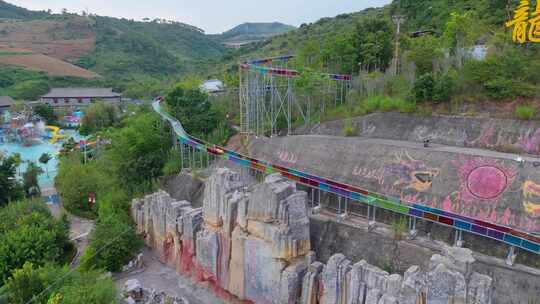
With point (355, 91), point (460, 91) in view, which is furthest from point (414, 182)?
point (355, 91)

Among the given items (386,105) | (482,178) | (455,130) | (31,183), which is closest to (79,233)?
(31,183)

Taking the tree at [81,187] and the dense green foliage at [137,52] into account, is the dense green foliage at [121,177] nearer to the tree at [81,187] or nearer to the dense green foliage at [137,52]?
the tree at [81,187]

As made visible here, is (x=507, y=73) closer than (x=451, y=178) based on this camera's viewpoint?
No

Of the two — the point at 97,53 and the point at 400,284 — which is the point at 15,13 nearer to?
the point at 97,53

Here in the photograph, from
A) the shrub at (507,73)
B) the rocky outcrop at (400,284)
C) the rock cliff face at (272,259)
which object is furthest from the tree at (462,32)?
the rocky outcrop at (400,284)

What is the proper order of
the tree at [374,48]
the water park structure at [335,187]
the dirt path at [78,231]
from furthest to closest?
the tree at [374,48]
the dirt path at [78,231]
the water park structure at [335,187]

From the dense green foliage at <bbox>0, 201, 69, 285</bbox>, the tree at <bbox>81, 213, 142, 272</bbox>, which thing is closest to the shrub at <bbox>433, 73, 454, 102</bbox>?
the tree at <bbox>81, 213, 142, 272</bbox>

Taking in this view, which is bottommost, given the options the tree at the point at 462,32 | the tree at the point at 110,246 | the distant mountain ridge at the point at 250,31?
the tree at the point at 110,246
